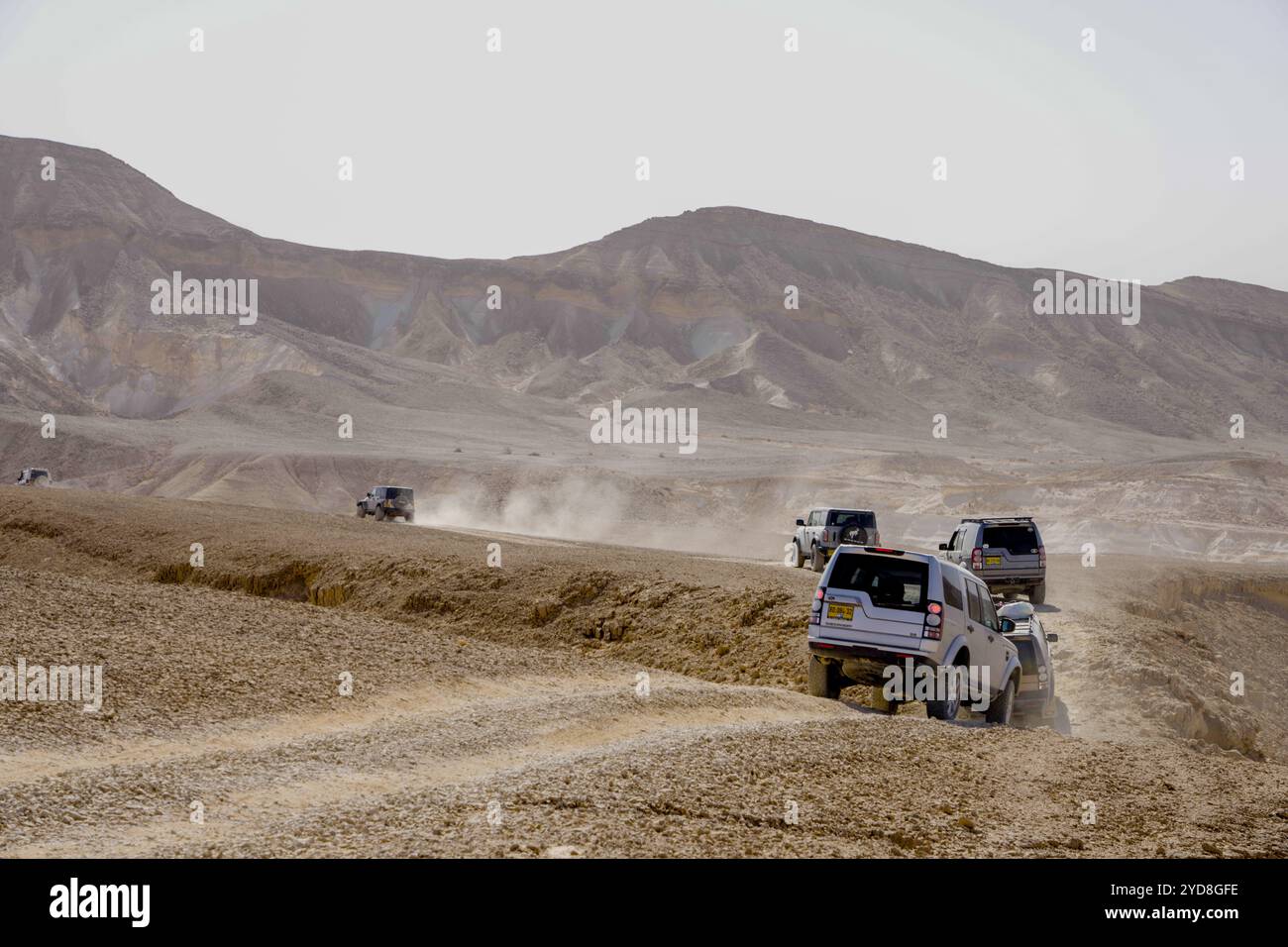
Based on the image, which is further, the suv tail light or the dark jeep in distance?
the dark jeep in distance

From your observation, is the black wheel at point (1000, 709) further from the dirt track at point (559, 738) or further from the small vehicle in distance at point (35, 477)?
the small vehicle in distance at point (35, 477)

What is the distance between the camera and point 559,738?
1051 cm

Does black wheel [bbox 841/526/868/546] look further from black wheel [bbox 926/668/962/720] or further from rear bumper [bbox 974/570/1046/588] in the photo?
black wheel [bbox 926/668/962/720]

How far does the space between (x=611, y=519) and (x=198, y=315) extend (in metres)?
76.2

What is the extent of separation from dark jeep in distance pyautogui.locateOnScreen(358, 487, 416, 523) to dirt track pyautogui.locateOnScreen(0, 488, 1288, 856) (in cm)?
2236

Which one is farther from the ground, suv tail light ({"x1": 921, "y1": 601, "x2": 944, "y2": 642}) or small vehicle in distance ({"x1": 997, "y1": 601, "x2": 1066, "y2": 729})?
suv tail light ({"x1": 921, "y1": 601, "x2": 944, "y2": 642})

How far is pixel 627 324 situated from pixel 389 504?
318 feet

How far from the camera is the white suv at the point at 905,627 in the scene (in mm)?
12680

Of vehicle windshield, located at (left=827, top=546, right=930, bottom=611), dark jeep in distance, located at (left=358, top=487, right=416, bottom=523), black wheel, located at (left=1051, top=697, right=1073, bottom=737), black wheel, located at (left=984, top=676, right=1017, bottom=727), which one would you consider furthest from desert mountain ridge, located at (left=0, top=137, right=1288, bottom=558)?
vehicle windshield, located at (left=827, top=546, right=930, bottom=611)

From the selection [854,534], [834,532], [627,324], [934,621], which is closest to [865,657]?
[934,621]

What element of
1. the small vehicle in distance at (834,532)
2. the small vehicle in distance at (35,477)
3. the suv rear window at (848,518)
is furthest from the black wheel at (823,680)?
the small vehicle in distance at (35,477)

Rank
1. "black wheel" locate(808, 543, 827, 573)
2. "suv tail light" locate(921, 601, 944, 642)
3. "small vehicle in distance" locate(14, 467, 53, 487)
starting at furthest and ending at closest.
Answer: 1. "small vehicle in distance" locate(14, 467, 53, 487)
2. "black wheel" locate(808, 543, 827, 573)
3. "suv tail light" locate(921, 601, 944, 642)

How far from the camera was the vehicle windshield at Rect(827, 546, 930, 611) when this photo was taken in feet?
42.5
